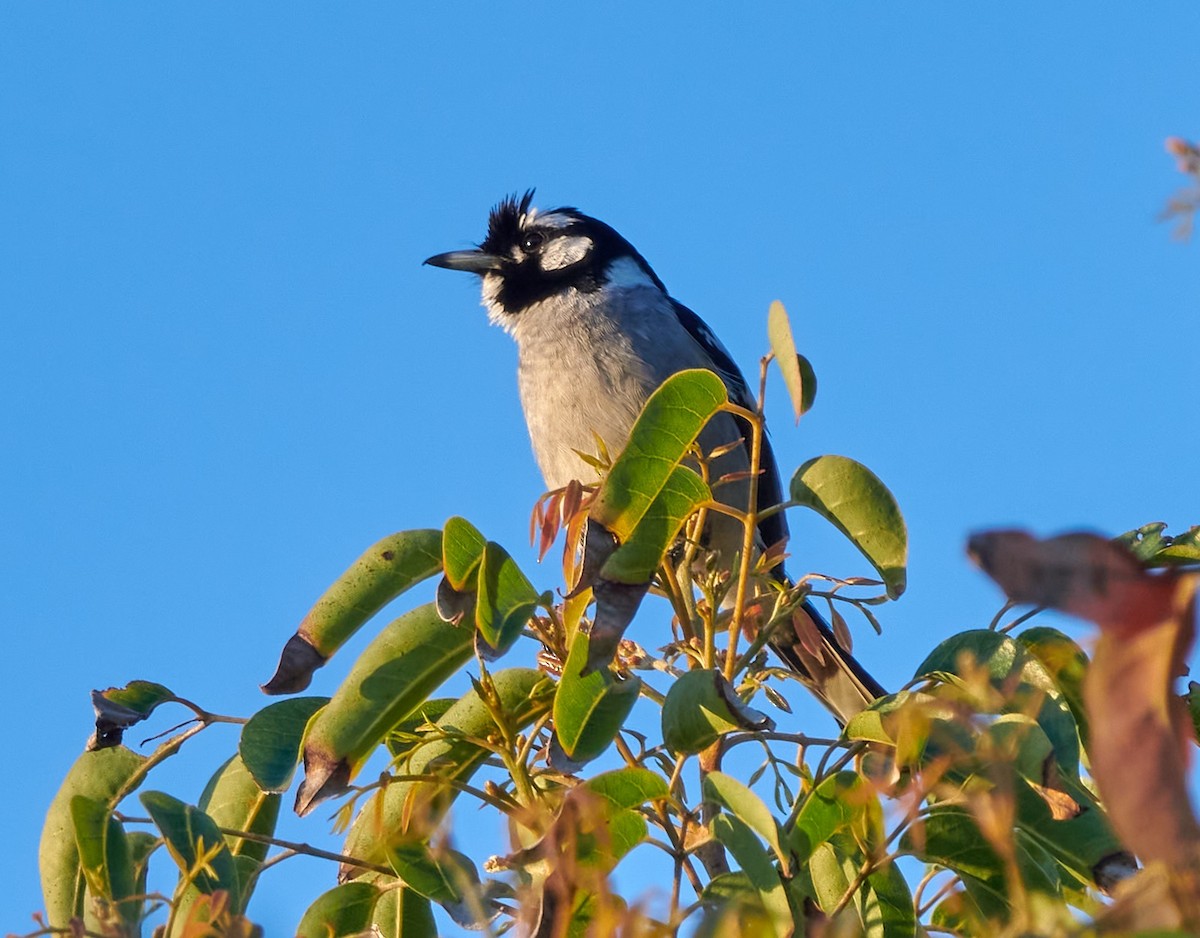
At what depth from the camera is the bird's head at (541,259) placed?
5.96m

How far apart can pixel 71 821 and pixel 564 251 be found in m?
4.31

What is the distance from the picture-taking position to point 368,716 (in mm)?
2148

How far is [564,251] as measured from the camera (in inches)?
246

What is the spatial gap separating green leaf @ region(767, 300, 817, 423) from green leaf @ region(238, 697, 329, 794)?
2.91 ft

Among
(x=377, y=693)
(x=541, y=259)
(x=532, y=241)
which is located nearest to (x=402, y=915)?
(x=377, y=693)

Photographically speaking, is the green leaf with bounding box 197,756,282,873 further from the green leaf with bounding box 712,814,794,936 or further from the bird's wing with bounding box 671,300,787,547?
the bird's wing with bounding box 671,300,787,547

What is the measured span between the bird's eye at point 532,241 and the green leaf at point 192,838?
477 cm

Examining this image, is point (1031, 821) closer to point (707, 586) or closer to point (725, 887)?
point (725, 887)

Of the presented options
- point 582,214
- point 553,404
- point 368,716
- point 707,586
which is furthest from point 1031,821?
point 582,214

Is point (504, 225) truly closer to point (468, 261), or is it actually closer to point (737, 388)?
point (468, 261)

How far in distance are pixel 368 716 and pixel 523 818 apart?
1.50 feet

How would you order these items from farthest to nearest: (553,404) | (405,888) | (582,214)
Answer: (582,214) → (553,404) → (405,888)

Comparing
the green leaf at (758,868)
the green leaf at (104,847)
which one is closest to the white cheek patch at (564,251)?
the green leaf at (104,847)

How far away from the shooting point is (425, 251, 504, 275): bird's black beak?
636 cm
